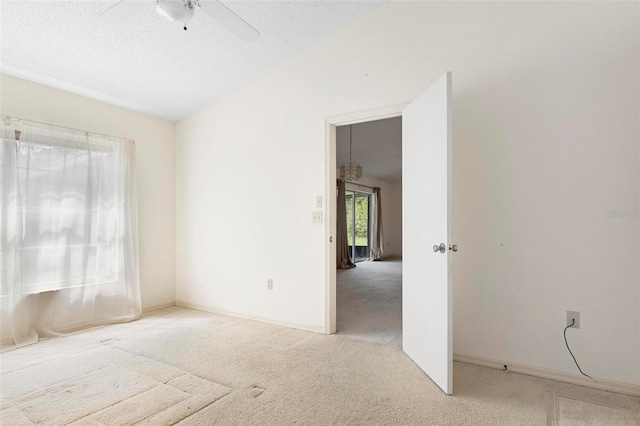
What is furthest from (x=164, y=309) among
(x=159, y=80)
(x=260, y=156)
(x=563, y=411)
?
(x=563, y=411)

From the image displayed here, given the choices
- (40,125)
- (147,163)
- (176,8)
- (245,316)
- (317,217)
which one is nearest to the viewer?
(176,8)

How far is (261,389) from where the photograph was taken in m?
2.08

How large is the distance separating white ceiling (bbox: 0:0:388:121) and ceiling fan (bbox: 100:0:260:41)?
344mm

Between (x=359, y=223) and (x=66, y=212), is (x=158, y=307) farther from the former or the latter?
(x=359, y=223)

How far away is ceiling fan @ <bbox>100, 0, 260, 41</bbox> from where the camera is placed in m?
1.69

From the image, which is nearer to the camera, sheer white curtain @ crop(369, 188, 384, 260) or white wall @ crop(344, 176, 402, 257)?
sheer white curtain @ crop(369, 188, 384, 260)

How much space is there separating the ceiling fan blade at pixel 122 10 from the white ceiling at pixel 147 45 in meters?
0.32

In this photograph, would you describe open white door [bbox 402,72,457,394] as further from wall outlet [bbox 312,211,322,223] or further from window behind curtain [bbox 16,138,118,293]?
window behind curtain [bbox 16,138,118,293]

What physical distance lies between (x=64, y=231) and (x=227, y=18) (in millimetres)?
2709

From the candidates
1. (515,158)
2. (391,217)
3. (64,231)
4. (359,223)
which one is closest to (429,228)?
(515,158)

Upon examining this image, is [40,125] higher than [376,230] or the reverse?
higher

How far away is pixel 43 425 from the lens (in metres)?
1.72

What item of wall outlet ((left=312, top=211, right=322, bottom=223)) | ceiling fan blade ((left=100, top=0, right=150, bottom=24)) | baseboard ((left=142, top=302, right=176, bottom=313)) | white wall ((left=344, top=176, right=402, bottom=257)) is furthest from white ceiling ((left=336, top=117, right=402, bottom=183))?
ceiling fan blade ((left=100, top=0, right=150, bottom=24))

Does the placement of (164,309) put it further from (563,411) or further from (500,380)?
(563,411)
